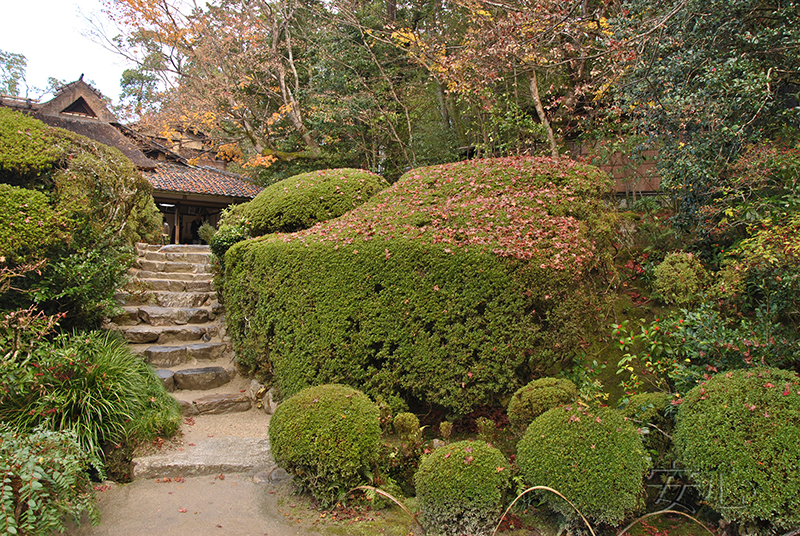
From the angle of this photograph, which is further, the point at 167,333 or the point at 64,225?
the point at 167,333

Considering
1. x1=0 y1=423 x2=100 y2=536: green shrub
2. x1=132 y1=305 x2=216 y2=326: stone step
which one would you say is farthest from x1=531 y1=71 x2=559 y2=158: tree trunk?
x1=0 y1=423 x2=100 y2=536: green shrub

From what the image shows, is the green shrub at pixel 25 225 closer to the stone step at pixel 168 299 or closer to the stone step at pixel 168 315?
the stone step at pixel 168 315

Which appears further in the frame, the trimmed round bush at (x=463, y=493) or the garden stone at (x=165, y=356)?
the garden stone at (x=165, y=356)

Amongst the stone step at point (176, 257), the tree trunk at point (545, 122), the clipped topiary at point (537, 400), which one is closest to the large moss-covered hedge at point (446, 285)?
A: the clipped topiary at point (537, 400)

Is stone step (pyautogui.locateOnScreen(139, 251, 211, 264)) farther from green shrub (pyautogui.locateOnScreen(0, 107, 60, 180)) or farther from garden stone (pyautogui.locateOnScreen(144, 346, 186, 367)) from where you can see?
green shrub (pyautogui.locateOnScreen(0, 107, 60, 180))

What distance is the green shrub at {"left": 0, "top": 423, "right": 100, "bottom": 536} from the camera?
3.04 metres

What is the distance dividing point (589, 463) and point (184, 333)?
236 inches

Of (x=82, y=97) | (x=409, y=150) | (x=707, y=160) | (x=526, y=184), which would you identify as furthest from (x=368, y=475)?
(x=82, y=97)

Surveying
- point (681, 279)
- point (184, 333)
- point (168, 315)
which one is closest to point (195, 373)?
point (184, 333)

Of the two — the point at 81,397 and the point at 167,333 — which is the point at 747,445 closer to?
the point at 81,397

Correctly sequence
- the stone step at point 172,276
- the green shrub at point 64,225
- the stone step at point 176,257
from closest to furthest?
the green shrub at point 64,225 → the stone step at point 172,276 → the stone step at point 176,257

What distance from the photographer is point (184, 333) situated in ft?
23.7

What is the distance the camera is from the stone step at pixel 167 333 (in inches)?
269

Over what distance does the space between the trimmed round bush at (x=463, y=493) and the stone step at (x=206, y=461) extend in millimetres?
1783
